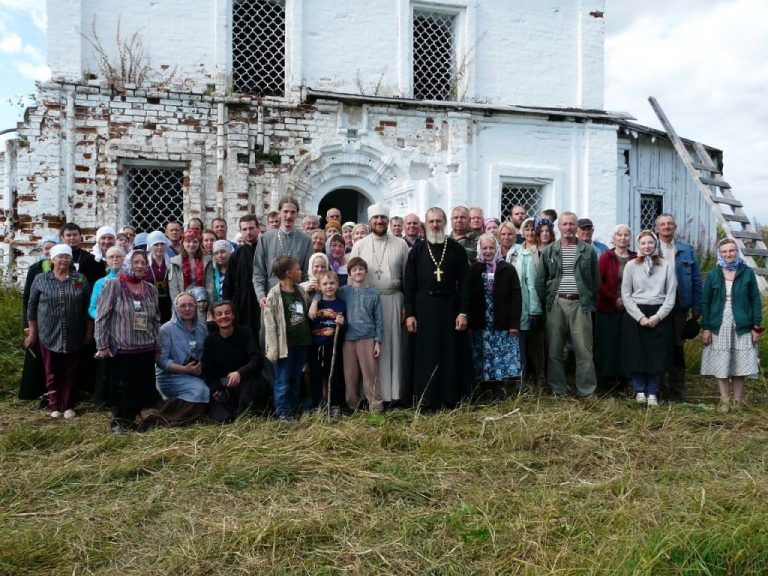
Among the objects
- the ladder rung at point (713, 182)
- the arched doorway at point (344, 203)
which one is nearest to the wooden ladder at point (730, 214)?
the ladder rung at point (713, 182)

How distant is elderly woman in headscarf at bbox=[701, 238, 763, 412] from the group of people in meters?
0.01

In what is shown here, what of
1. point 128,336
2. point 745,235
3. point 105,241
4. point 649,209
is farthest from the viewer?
point 649,209

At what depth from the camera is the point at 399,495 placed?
4.02 m

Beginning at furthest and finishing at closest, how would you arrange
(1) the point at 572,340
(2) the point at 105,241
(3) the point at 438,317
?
(2) the point at 105,241
(1) the point at 572,340
(3) the point at 438,317

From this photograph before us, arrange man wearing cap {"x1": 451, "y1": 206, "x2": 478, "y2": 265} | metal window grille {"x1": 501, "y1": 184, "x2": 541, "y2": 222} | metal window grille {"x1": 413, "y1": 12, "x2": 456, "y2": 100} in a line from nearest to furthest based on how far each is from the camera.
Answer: man wearing cap {"x1": 451, "y1": 206, "x2": 478, "y2": 265} → metal window grille {"x1": 413, "y1": 12, "x2": 456, "y2": 100} → metal window grille {"x1": 501, "y1": 184, "x2": 541, "y2": 222}

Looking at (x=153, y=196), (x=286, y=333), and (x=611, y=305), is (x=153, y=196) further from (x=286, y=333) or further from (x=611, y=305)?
(x=611, y=305)

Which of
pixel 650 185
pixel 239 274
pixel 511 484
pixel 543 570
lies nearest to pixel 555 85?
pixel 650 185

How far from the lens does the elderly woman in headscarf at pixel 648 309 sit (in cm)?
634

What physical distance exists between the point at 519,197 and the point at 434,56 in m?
2.70

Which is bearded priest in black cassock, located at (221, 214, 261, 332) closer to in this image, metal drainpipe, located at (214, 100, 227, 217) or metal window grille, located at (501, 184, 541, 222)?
metal drainpipe, located at (214, 100, 227, 217)

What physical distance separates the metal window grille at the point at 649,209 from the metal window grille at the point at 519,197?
3346 mm

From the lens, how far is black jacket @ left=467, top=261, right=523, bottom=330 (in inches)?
251

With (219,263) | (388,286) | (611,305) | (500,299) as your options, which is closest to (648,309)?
(611,305)

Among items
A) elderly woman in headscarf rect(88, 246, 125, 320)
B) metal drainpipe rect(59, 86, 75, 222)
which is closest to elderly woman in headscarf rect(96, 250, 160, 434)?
elderly woman in headscarf rect(88, 246, 125, 320)
